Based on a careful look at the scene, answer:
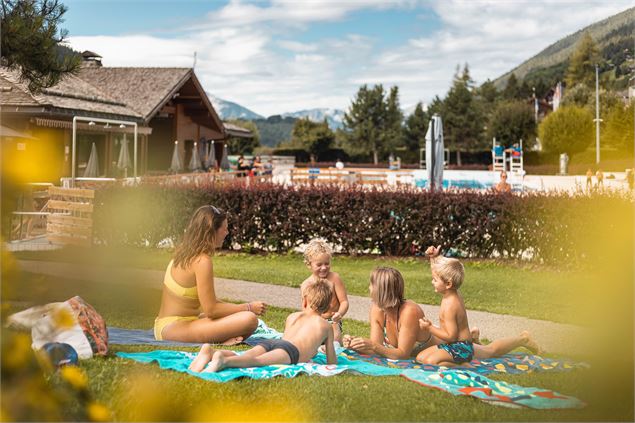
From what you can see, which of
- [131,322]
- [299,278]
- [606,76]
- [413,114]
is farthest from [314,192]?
[606,76]

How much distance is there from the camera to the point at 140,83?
98.9 feet

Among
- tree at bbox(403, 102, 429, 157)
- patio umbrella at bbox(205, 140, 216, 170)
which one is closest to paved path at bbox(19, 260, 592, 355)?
patio umbrella at bbox(205, 140, 216, 170)

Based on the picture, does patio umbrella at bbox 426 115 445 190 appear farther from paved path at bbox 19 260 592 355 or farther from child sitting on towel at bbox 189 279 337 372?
child sitting on towel at bbox 189 279 337 372

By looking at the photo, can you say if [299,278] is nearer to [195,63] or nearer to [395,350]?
[395,350]

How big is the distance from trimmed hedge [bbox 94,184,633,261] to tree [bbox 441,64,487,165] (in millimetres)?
60716

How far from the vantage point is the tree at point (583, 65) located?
98375 mm

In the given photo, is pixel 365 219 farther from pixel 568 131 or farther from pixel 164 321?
pixel 568 131

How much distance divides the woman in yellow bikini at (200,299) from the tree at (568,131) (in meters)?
62.0

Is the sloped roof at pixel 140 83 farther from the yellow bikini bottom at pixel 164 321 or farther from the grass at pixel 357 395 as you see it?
the grass at pixel 357 395

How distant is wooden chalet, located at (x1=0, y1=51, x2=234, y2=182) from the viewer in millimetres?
19734

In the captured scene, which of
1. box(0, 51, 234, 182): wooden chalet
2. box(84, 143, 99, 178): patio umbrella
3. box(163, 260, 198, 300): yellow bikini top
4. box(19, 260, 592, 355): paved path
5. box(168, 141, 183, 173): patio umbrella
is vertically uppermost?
box(0, 51, 234, 182): wooden chalet

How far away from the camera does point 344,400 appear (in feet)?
15.7

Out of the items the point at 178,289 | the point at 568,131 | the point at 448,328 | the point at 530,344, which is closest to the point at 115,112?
the point at 178,289

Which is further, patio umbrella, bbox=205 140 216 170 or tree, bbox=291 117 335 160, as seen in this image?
tree, bbox=291 117 335 160
